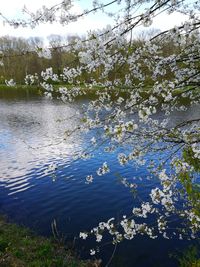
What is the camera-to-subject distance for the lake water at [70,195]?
997cm

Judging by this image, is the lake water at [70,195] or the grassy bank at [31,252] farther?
the lake water at [70,195]

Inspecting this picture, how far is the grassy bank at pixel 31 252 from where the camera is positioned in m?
8.45

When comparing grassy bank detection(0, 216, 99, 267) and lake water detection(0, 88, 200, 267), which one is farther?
lake water detection(0, 88, 200, 267)

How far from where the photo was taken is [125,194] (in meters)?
14.3

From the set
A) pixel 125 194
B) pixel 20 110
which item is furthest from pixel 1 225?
pixel 20 110

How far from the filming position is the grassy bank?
845 cm

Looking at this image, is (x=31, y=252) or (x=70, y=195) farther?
(x=70, y=195)

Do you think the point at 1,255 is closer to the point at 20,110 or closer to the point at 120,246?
the point at 120,246

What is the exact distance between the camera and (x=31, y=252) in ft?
30.1

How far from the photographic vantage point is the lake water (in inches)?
393

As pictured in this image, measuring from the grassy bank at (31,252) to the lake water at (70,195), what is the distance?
61 cm

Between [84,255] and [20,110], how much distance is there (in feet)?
102

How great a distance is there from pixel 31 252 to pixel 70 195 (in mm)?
5278

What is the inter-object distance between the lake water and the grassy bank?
61 centimetres
